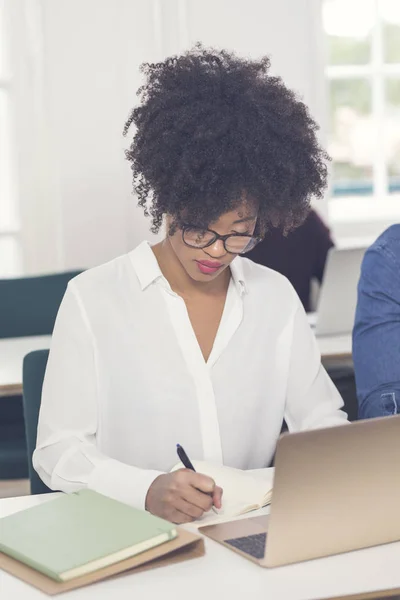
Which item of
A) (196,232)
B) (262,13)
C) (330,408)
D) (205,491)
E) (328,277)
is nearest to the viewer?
(205,491)

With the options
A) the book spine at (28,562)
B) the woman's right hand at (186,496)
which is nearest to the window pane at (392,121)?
the woman's right hand at (186,496)

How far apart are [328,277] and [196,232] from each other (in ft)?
4.11

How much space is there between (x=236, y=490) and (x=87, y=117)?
276cm

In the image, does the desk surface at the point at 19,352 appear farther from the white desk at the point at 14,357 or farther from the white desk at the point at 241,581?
the white desk at the point at 241,581

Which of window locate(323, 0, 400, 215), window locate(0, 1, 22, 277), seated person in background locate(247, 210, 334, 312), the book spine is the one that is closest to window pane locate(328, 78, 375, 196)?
window locate(323, 0, 400, 215)

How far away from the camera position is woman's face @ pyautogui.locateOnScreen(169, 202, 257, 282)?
5.69 feet

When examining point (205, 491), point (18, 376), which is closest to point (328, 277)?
point (18, 376)

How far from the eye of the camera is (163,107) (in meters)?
1.77

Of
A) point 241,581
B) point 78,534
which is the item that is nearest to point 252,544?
point 241,581

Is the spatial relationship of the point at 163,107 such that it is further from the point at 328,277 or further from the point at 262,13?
the point at 262,13

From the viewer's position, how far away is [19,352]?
296 cm

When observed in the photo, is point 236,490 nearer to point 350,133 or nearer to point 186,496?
point 186,496

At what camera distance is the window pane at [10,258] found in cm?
413

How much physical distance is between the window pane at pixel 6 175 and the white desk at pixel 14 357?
97cm
